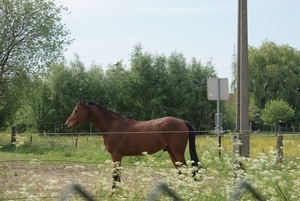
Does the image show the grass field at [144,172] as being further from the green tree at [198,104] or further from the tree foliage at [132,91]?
the green tree at [198,104]

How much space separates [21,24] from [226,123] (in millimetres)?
25882

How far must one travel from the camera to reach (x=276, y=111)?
45844 millimetres

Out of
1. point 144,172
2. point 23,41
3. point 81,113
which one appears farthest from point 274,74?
point 144,172

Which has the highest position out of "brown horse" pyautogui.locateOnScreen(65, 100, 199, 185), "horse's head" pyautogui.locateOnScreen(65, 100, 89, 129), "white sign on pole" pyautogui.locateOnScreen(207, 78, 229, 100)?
"white sign on pole" pyautogui.locateOnScreen(207, 78, 229, 100)

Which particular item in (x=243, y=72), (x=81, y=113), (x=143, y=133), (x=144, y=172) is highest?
(x=243, y=72)

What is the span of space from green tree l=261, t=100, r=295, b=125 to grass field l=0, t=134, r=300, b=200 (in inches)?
1059

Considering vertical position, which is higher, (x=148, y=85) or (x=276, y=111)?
(x=148, y=85)

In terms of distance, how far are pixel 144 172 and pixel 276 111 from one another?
41511 millimetres

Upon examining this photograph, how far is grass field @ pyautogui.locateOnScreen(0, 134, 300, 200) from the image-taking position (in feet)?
18.2

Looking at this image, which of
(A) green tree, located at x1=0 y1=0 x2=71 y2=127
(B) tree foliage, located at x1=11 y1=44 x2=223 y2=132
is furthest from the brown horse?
(B) tree foliage, located at x1=11 y1=44 x2=223 y2=132

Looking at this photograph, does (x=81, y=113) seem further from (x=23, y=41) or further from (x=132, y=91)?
(x=132, y=91)

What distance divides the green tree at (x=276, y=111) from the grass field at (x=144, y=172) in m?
26.9

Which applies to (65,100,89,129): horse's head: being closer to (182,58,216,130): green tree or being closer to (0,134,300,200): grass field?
(0,134,300,200): grass field

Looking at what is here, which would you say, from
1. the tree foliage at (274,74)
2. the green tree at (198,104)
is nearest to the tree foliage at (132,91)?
the green tree at (198,104)
